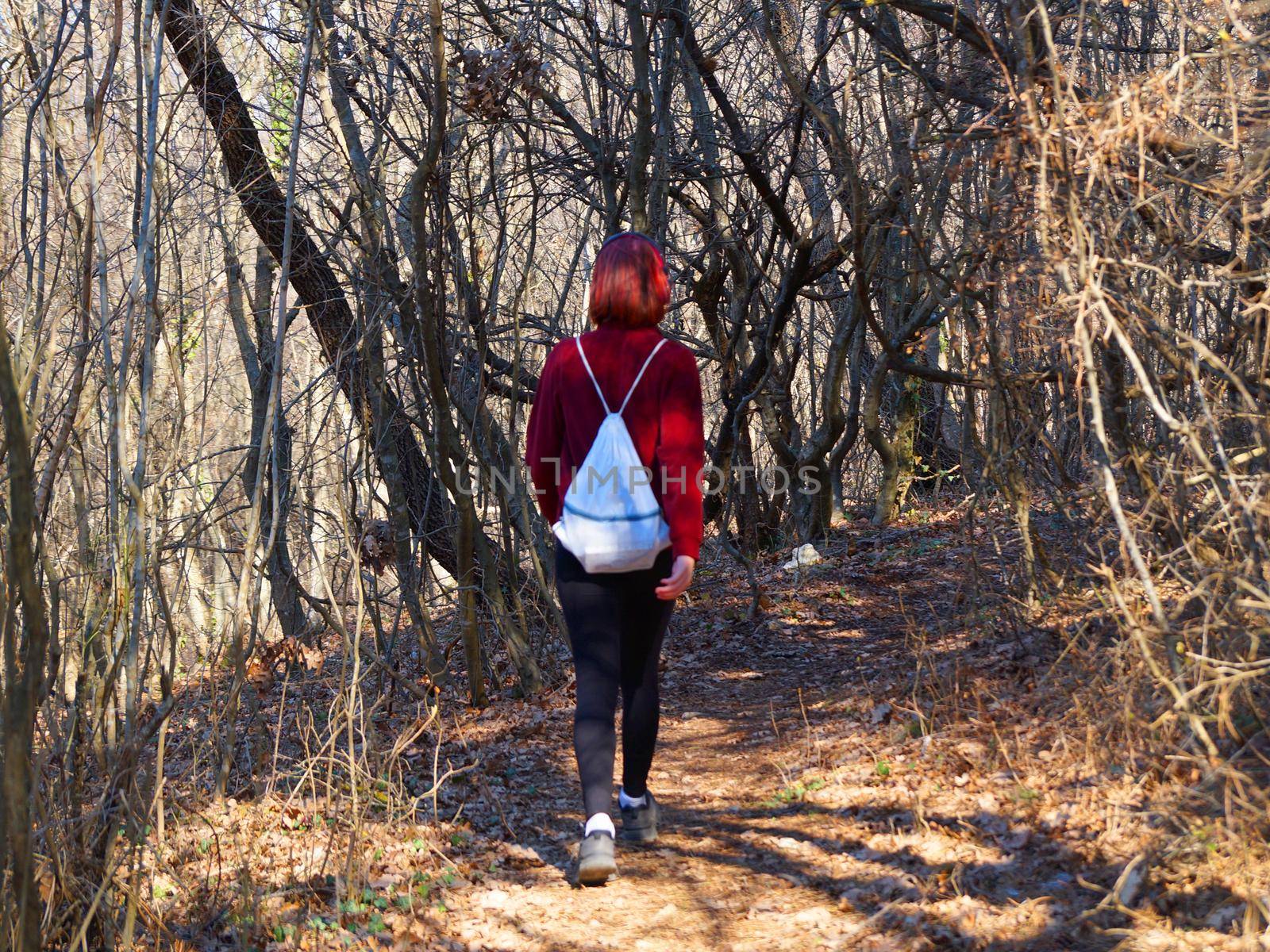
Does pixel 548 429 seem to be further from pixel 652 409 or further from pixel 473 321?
pixel 473 321

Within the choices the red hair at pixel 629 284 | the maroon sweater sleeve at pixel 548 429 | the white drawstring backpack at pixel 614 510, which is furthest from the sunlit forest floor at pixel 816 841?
the red hair at pixel 629 284

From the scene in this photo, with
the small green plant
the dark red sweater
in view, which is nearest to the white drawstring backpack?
the dark red sweater

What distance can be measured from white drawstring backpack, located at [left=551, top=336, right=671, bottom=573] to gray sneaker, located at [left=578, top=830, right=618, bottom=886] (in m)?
0.86

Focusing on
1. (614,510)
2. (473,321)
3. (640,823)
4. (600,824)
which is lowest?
(640,823)

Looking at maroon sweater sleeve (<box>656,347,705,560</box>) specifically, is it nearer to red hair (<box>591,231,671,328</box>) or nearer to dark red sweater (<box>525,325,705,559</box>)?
dark red sweater (<box>525,325,705,559</box>)

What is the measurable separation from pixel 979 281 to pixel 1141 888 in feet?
6.77

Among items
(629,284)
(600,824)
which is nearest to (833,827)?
(600,824)

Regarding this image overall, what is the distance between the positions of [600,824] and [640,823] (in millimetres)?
494

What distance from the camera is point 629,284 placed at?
3.69m

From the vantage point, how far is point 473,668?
6.71 meters

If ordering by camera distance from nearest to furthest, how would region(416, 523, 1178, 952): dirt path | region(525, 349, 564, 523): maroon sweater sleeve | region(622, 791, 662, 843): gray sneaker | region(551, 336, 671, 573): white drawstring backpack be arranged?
region(416, 523, 1178, 952): dirt path, region(551, 336, 671, 573): white drawstring backpack, region(525, 349, 564, 523): maroon sweater sleeve, region(622, 791, 662, 843): gray sneaker

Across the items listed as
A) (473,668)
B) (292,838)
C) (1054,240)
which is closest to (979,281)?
(1054,240)

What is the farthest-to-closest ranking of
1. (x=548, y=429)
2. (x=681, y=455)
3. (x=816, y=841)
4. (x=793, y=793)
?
(x=793, y=793) → (x=816, y=841) → (x=548, y=429) → (x=681, y=455)

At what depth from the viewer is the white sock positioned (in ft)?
12.0
